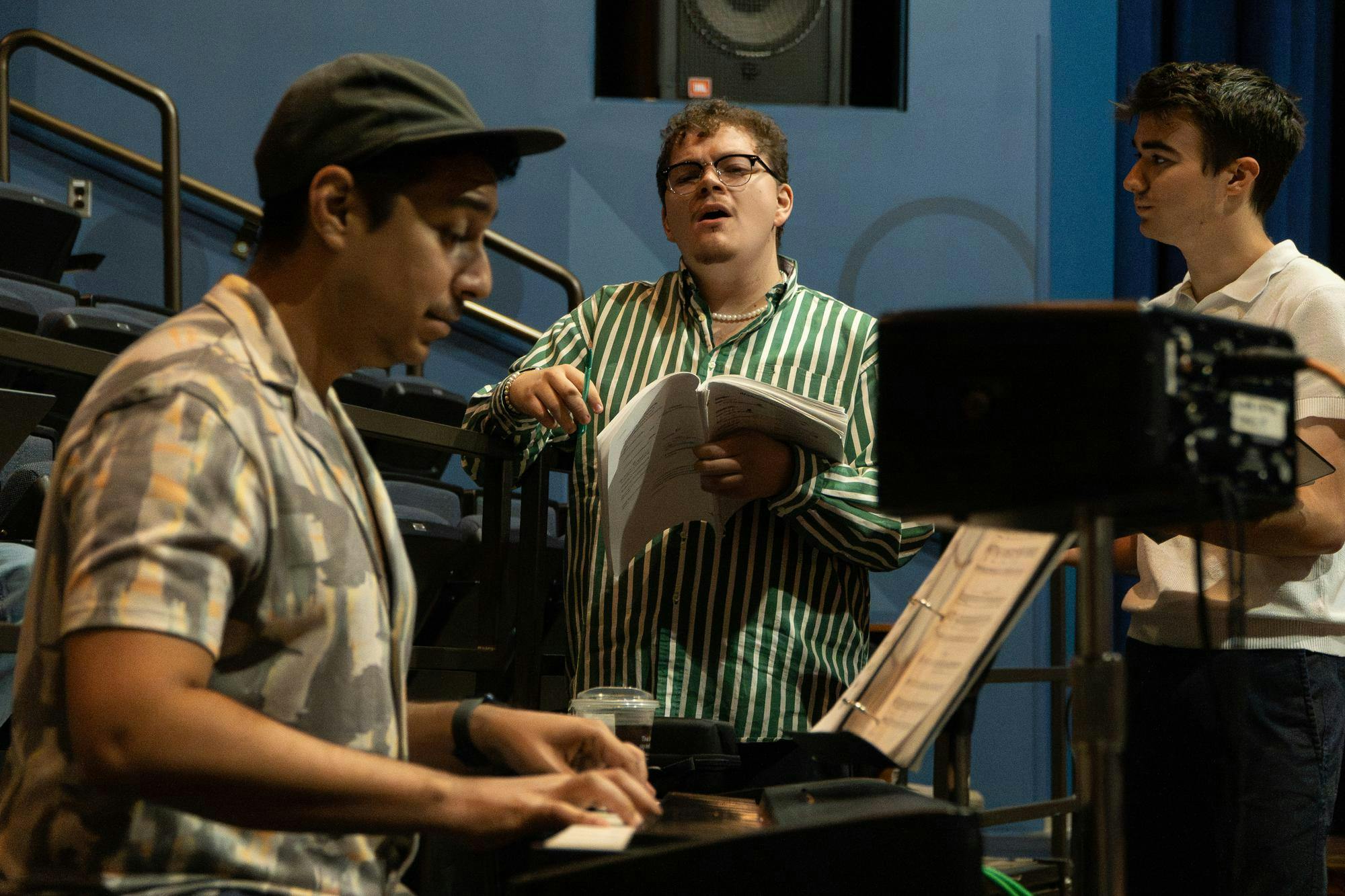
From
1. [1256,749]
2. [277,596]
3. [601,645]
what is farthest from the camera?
[601,645]

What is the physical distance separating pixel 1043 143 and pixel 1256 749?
11.0 feet

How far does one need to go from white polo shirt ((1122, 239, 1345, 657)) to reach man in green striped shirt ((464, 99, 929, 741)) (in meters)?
0.33

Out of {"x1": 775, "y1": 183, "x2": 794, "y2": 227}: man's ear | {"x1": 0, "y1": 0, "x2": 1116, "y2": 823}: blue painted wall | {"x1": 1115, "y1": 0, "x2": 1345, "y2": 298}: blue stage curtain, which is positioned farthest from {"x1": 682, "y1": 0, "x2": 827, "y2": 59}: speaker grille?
{"x1": 775, "y1": 183, "x2": 794, "y2": 227}: man's ear

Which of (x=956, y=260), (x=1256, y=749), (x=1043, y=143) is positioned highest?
(x=1043, y=143)

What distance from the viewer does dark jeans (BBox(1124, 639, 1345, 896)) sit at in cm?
160

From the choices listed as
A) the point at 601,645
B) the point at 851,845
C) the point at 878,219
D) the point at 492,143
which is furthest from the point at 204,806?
the point at 878,219

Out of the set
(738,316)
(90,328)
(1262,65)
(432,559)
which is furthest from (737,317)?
(1262,65)

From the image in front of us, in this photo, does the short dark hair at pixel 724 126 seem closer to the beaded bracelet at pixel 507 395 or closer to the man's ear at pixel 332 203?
the beaded bracelet at pixel 507 395

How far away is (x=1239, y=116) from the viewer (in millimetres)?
1890

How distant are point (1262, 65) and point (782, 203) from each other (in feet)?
9.42

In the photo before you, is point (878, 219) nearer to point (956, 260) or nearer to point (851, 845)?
point (956, 260)

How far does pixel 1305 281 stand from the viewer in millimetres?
1715

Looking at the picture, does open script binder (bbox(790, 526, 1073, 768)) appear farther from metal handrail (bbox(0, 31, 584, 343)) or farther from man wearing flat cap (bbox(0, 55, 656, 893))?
metal handrail (bbox(0, 31, 584, 343))

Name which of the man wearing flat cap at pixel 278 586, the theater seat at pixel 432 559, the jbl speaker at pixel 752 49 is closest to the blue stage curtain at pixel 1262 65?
the jbl speaker at pixel 752 49
